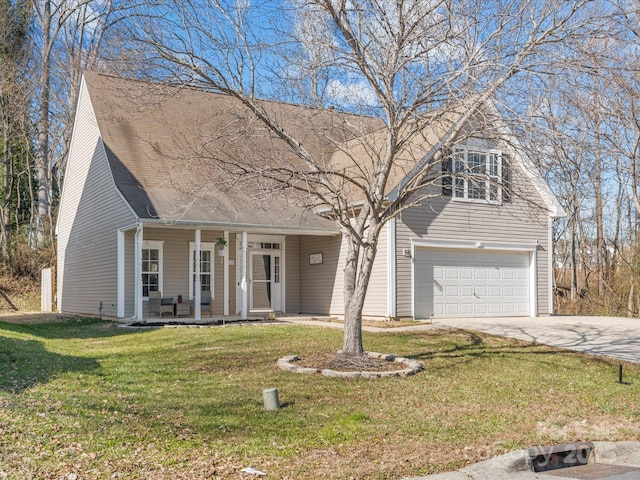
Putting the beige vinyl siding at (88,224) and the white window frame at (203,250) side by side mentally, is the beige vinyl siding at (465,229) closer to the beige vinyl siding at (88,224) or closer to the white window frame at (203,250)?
the white window frame at (203,250)

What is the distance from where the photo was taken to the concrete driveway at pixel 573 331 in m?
12.7

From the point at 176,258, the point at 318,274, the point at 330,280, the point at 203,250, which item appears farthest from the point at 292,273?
the point at 176,258

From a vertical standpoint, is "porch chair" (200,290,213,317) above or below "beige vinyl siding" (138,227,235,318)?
below

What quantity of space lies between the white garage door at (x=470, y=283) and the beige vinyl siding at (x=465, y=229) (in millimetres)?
444

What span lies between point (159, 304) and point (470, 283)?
346 inches

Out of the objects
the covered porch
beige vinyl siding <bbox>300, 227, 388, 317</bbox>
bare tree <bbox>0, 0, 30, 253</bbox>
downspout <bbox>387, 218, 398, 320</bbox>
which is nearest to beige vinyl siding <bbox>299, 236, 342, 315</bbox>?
beige vinyl siding <bbox>300, 227, 388, 317</bbox>

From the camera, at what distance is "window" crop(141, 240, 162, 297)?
18353 millimetres

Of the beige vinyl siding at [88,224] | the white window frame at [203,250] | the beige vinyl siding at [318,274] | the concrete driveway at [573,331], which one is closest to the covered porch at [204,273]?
the white window frame at [203,250]

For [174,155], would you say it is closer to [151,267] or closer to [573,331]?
[151,267]

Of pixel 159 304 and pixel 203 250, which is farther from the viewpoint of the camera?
pixel 203 250

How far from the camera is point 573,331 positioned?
15.3 meters

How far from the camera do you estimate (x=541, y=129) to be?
28.8ft

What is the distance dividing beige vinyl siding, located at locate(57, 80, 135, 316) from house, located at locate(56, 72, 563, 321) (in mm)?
91

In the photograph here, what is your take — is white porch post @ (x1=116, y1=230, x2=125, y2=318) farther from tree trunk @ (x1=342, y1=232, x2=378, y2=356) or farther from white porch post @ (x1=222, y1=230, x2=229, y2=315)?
tree trunk @ (x1=342, y1=232, x2=378, y2=356)
